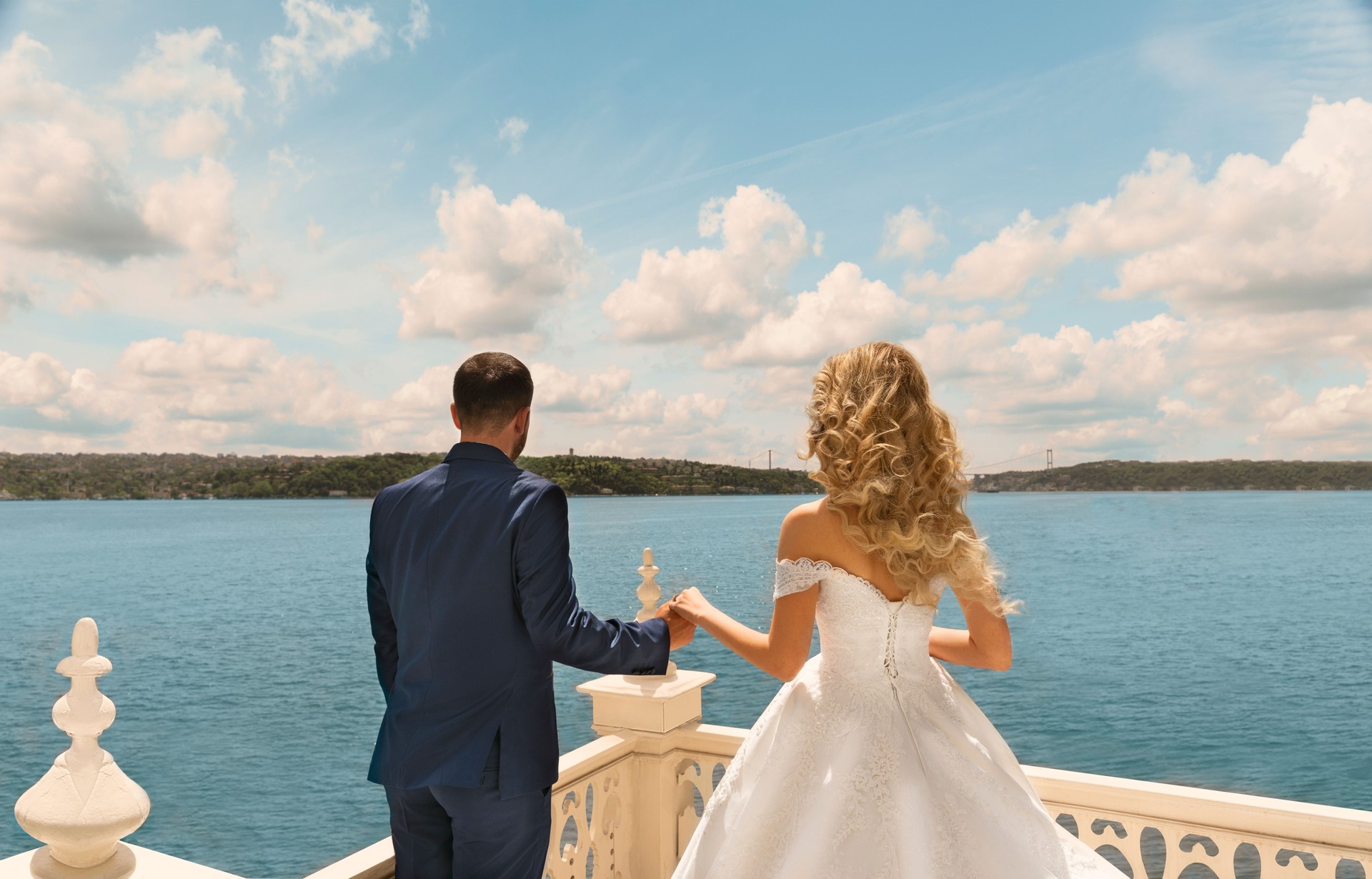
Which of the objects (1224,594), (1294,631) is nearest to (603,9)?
(1294,631)

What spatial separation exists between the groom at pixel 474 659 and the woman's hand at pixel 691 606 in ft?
1.39

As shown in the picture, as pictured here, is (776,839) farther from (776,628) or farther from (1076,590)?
(1076,590)

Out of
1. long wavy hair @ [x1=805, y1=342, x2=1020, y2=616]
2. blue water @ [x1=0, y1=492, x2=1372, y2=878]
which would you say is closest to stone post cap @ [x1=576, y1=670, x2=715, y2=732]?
long wavy hair @ [x1=805, y1=342, x2=1020, y2=616]

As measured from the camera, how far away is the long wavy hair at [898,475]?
6.73 feet

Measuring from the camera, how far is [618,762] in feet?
11.2

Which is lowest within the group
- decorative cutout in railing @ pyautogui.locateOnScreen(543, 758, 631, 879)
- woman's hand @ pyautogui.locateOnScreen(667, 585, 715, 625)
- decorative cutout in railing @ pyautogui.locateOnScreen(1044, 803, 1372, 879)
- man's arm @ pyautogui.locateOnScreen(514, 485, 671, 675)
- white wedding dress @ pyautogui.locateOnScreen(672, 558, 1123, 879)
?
decorative cutout in railing @ pyautogui.locateOnScreen(543, 758, 631, 879)

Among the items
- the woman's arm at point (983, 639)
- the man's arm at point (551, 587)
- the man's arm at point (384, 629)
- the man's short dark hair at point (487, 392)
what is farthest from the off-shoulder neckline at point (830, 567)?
the man's arm at point (384, 629)

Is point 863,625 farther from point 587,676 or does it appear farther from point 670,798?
point 587,676

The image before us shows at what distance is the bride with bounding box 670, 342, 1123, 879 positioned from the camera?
6.44 ft

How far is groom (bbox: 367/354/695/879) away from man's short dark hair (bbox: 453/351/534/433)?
0.03 metres

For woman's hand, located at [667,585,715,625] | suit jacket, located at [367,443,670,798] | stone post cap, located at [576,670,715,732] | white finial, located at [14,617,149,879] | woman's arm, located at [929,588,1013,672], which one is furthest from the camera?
stone post cap, located at [576,670,715,732]

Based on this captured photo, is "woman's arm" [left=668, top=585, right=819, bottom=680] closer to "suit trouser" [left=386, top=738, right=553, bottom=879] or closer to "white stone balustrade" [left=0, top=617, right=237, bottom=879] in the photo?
"suit trouser" [left=386, top=738, right=553, bottom=879]

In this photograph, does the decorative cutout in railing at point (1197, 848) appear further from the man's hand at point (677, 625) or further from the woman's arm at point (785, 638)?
the man's hand at point (677, 625)

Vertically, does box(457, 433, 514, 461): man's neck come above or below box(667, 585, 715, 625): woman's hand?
above
